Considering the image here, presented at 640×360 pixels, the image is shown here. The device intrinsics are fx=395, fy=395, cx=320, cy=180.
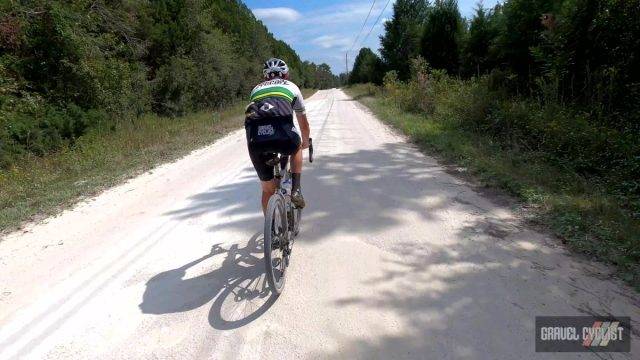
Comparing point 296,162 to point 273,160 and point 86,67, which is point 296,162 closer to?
point 273,160

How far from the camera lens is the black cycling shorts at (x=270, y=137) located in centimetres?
339

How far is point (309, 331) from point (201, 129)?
47.0 feet

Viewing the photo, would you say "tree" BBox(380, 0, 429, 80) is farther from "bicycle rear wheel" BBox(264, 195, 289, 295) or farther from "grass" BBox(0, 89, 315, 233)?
"bicycle rear wheel" BBox(264, 195, 289, 295)

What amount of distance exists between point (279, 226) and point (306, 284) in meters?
0.58

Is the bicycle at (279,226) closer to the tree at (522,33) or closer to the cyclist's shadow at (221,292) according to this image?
the cyclist's shadow at (221,292)

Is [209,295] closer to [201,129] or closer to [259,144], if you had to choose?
[259,144]

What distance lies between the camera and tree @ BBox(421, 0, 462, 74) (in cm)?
2319

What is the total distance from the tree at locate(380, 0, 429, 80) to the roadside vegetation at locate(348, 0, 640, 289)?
21651mm

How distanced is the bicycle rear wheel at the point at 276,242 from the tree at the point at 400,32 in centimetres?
3341

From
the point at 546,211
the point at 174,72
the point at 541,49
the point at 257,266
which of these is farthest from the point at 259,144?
the point at 174,72

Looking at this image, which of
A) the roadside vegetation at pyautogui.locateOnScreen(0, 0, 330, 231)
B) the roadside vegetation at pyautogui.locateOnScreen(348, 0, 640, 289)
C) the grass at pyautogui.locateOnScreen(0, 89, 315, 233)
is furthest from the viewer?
the roadside vegetation at pyautogui.locateOnScreen(0, 0, 330, 231)

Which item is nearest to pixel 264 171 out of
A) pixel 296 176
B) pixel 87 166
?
pixel 296 176

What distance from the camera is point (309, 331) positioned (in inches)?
113

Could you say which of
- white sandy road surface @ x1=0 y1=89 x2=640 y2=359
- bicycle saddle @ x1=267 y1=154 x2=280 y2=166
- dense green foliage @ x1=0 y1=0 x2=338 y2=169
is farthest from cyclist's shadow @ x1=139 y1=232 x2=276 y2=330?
dense green foliage @ x1=0 y1=0 x2=338 y2=169
